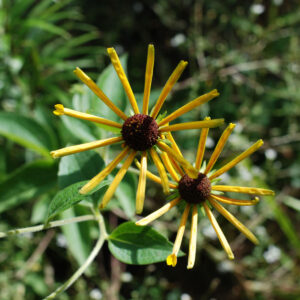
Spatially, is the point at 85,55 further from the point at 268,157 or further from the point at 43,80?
the point at 268,157

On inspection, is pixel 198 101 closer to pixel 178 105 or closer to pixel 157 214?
pixel 157 214

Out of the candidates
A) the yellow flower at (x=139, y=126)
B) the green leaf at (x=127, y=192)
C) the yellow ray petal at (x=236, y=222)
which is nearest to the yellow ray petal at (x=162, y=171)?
the yellow flower at (x=139, y=126)

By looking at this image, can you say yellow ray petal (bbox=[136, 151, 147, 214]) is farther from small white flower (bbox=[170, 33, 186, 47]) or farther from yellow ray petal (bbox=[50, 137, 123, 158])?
small white flower (bbox=[170, 33, 186, 47])

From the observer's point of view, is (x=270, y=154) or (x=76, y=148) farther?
(x=270, y=154)

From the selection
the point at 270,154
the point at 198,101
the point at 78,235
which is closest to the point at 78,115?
the point at 198,101

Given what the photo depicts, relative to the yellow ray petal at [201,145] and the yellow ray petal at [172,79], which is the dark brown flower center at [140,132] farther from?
the yellow ray petal at [201,145]

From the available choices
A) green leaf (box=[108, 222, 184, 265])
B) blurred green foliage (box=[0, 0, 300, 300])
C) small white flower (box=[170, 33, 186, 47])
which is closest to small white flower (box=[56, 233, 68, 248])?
blurred green foliage (box=[0, 0, 300, 300])
